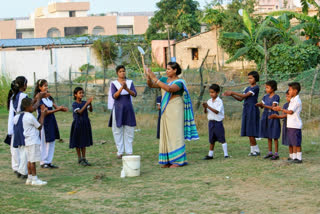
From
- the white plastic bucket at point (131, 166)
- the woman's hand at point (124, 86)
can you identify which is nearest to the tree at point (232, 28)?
the woman's hand at point (124, 86)

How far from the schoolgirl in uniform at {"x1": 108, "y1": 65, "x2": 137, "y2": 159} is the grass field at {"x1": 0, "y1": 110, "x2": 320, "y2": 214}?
1.45 feet

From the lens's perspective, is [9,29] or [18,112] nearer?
[18,112]

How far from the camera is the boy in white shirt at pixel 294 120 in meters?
7.65

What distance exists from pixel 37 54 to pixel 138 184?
107ft

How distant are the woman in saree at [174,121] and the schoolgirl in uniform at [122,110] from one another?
1362 mm

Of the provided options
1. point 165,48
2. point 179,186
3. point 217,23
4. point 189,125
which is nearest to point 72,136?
point 189,125

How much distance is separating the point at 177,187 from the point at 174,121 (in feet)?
5.54

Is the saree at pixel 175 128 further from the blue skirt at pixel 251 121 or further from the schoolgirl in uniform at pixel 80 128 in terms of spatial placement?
the schoolgirl in uniform at pixel 80 128

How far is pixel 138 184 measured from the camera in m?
6.78

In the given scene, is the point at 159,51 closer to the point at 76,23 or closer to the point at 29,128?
the point at 76,23

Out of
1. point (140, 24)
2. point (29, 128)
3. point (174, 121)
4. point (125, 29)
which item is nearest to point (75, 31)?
point (125, 29)

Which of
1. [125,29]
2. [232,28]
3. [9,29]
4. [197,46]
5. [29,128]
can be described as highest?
[9,29]

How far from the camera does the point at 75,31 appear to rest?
58.0m

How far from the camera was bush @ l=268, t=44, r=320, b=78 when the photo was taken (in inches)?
782
